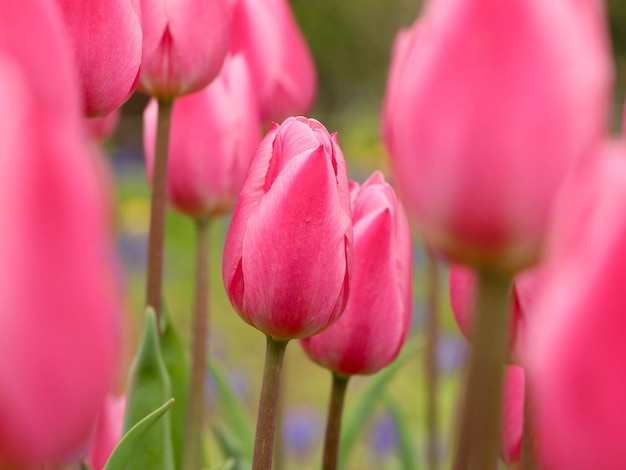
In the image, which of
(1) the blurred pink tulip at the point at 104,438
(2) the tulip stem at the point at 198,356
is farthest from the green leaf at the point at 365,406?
(1) the blurred pink tulip at the point at 104,438

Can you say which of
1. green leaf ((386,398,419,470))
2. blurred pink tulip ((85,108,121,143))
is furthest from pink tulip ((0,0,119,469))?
green leaf ((386,398,419,470))

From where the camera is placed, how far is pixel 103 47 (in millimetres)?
438

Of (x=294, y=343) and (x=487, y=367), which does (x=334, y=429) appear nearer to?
(x=487, y=367)

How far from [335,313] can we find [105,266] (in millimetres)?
209

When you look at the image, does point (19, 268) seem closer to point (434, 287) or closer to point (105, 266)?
point (105, 266)

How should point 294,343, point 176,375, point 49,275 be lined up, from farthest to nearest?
point 294,343 → point 176,375 → point 49,275

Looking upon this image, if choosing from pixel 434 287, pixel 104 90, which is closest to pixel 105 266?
pixel 104 90

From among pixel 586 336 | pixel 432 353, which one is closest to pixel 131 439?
pixel 586 336

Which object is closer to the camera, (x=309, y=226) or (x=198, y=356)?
(x=309, y=226)

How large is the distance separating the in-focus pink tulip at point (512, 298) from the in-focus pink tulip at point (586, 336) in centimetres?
14

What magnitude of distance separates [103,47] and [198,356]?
0.83 ft

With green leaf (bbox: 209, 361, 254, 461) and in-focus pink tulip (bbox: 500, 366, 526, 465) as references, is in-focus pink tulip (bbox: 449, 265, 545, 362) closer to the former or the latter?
in-focus pink tulip (bbox: 500, 366, 526, 465)

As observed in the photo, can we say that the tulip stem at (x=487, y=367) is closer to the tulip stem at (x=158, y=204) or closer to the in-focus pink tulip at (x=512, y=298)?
the in-focus pink tulip at (x=512, y=298)

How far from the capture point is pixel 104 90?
0.44 m
